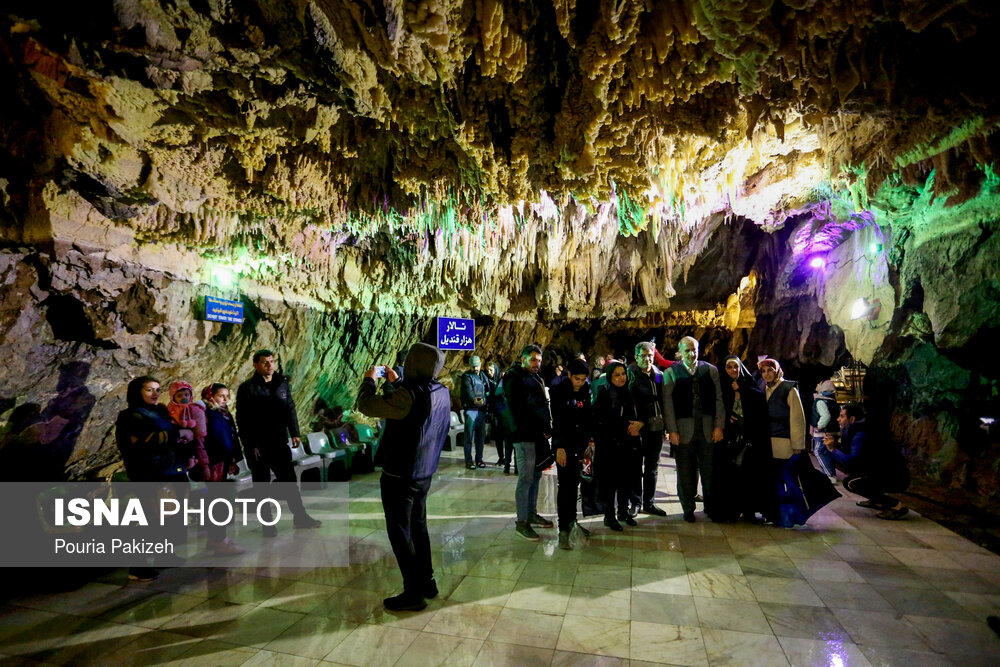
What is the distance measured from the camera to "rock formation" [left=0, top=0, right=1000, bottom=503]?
3.26 meters

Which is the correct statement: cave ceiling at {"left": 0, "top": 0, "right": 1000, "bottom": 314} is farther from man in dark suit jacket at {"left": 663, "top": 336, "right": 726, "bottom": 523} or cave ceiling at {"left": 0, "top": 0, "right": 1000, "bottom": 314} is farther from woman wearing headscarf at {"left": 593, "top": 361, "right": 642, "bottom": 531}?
woman wearing headscarf at {"left": 593, "top": 361, "right": 642, "bottom": 531}

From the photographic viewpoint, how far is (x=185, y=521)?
169 inches

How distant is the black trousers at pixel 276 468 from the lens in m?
4.65

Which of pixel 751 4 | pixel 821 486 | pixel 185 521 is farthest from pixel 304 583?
pixel 751 4

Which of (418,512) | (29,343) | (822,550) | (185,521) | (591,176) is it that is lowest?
(822,550)

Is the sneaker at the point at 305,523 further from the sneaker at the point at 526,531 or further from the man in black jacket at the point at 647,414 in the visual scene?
the man in black jacket at the point at 647,414

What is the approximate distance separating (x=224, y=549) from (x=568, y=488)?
324 centimetres

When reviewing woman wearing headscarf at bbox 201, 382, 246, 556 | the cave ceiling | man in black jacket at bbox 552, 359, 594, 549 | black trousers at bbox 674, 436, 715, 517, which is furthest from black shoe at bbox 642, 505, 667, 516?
woman wearing headscarf at bbox 201, 382, 246, 556

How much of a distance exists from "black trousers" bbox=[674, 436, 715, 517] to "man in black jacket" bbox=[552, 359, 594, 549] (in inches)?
48.6

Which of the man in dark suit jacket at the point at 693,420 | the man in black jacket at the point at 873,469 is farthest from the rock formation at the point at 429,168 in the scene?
the man in black jacket at the point at 873,469

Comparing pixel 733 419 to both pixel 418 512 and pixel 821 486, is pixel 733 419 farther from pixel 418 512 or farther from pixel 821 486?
pixel 418 512

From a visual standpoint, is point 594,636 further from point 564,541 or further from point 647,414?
point 647,414

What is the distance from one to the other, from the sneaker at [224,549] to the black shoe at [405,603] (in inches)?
75.1

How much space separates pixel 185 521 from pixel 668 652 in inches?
171
